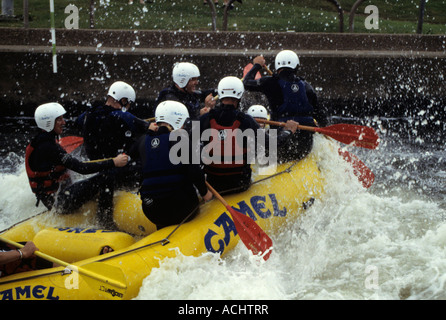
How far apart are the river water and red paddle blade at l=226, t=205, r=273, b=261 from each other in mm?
162

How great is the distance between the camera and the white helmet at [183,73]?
6551 millimetres

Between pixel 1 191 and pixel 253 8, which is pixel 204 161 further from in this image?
pixel 253 8

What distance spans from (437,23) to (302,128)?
12648 mm

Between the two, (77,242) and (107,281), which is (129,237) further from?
(107,281)

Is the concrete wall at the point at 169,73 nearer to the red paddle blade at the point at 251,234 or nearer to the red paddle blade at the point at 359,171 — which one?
the red paddle blade at the point at 359,171

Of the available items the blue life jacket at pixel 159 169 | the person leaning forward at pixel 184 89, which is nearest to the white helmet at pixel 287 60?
the person leaning forward at pixel 184 89

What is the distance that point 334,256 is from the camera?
584cm

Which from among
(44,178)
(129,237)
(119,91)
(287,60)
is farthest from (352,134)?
(44,178)

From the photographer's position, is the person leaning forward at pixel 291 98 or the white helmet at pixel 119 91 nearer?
the white helmet at pixel 119 91

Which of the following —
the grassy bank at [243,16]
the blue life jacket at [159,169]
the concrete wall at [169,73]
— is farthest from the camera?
the grassy bank at [243,16]

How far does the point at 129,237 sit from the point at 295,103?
2907mm

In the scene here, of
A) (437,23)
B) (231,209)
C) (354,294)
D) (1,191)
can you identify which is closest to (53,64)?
(1,191)

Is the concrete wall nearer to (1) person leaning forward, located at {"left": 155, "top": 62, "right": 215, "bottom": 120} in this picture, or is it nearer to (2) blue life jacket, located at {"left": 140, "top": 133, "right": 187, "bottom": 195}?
(1) person leaning forward, located at {"left": 155, "top": 62, "right": 215, "bottom": 120}

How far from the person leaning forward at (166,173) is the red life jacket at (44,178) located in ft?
3.05
